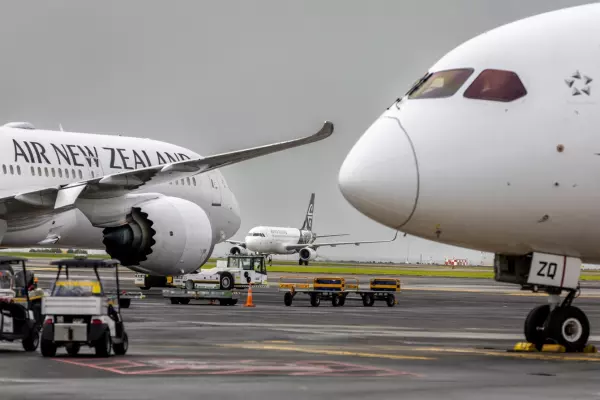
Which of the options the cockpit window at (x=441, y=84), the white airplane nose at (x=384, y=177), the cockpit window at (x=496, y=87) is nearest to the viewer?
the white airplane nose at (x=384, y=177)

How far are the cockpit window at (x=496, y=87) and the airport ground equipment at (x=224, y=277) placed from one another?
97.4 feet

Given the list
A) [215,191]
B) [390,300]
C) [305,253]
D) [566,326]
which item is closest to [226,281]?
[215,191]

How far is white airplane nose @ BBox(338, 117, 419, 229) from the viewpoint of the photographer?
58.2 feet

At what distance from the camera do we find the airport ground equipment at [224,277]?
52.9 meters

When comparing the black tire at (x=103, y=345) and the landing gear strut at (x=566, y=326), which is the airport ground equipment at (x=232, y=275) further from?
the landing gear strut at (x=566, y=326)

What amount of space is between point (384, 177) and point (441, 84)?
2.41 meters

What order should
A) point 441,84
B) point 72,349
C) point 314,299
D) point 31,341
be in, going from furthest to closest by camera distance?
point 314,299 → point 31,341 → point 72,349 → point 441,84

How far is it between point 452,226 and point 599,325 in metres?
16.9

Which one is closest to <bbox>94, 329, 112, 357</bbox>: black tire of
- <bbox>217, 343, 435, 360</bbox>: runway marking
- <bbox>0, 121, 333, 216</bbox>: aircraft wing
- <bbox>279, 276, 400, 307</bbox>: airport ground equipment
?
<bbox>217, 343, 435, 360</bbox>: runway marking

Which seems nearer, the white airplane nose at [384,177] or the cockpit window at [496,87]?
the white airplane nose at [384,177]

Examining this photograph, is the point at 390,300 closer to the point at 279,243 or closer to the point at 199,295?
the point at 199,295

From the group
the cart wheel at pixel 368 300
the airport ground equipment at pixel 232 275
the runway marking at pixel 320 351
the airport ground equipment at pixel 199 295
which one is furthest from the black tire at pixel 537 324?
the airport ground equipment at pixel 232 275

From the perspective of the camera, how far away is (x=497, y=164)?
1803 cm

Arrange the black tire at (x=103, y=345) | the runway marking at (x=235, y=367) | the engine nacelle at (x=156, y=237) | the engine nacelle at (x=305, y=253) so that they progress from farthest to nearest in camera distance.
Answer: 1. the engine nacelle at (x=305, y=253)
2. the engine nacelle at (x=156, y=237)
3. the black tire at (x=103, y=345)
4. the runway marking at (x=235, y=367)
